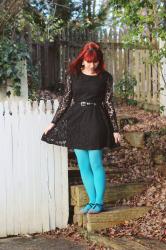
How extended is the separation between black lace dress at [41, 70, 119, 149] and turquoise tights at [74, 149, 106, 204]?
4.2 inches

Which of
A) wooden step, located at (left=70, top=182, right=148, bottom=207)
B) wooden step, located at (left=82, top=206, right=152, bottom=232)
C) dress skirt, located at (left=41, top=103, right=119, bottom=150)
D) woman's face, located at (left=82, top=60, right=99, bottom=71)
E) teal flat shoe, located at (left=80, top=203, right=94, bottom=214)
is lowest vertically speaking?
wooden step, located at (left=82, top=206, right=152, bottom=232)

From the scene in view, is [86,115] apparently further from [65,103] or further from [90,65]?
[90,65]

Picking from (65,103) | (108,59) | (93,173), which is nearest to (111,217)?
(93,173)

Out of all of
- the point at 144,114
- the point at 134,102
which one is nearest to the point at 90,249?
the point at 144,114

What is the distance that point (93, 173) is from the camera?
19.9ft

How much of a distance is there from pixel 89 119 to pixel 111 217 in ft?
3.72

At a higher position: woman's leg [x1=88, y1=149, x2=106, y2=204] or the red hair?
the red hair

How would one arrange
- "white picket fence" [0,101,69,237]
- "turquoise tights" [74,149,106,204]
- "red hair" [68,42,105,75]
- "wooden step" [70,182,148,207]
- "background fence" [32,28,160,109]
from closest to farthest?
"red hair" [68,42,105,75], "turquoise tights" [74,149,106,204], "white picket fence" [0,101,69,237], "wooden step" [70,182,148,207], "background fence" [32,28,160,109]

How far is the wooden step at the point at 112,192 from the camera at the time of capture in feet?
20.7

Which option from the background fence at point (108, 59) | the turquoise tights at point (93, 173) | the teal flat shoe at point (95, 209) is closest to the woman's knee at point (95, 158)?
the turquoise tights at point (93, 173)

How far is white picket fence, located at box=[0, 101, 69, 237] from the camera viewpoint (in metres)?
6.11

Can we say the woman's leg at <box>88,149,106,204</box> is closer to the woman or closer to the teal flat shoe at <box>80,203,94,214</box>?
the woman

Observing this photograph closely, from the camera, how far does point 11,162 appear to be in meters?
6.13

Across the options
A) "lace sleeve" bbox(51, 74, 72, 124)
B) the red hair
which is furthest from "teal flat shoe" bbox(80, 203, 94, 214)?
the red hair
